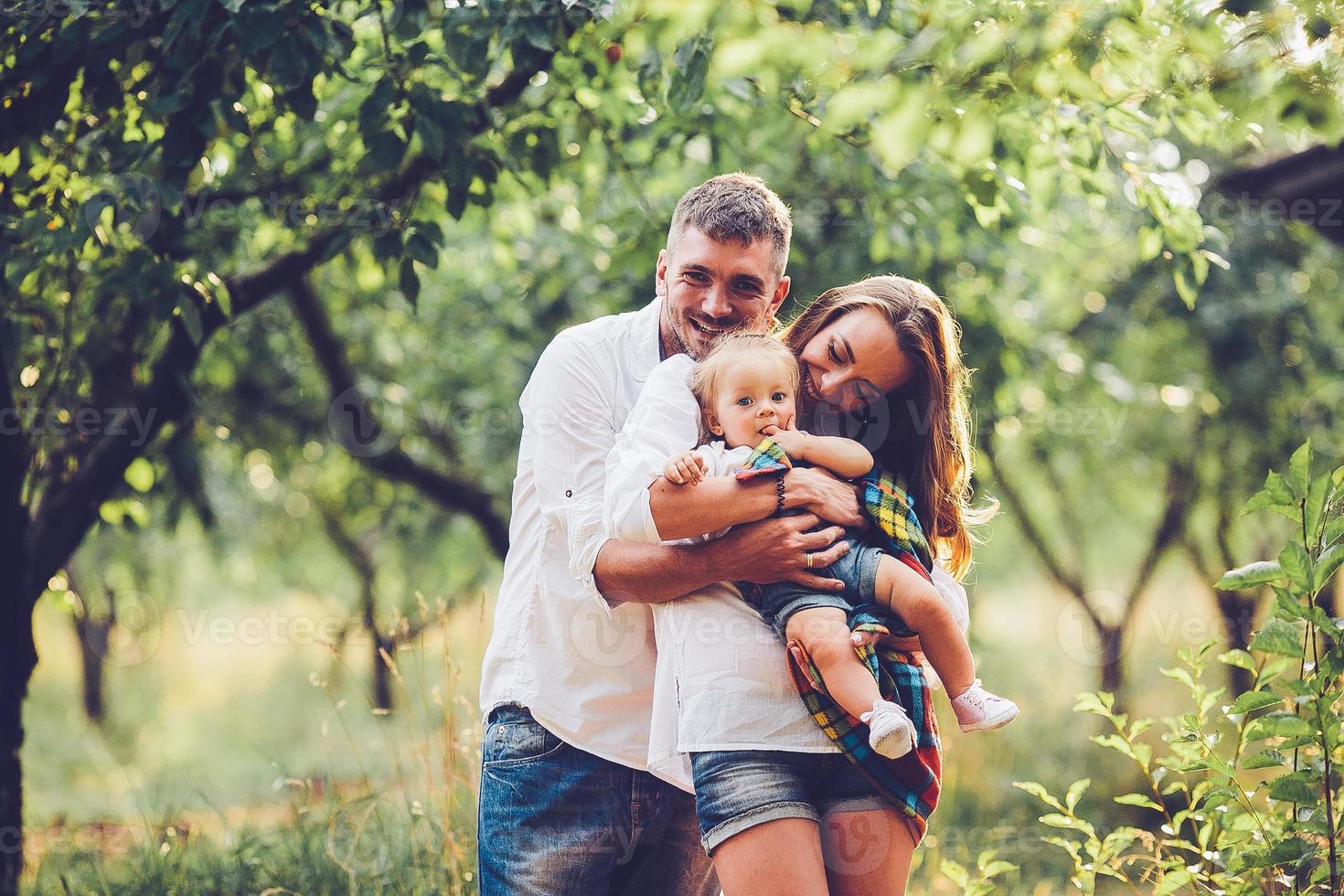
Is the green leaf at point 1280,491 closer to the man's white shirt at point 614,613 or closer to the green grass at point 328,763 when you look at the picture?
the man's white shirt at point 614,613

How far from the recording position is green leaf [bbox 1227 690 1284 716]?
234 centimetres

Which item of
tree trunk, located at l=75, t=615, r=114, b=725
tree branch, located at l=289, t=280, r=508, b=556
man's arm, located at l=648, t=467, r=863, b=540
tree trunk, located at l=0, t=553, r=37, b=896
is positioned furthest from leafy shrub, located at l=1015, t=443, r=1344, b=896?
tree trunk, located at l=75, t=615, r=114, b=725

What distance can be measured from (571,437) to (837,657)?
766mm

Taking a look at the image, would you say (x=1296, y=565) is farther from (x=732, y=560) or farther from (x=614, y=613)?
(x=614, y=613)

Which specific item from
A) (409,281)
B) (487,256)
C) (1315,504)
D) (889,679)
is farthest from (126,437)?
(487,256)

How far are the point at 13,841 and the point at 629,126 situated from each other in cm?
338

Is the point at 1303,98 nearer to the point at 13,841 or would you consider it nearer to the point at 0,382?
the point at 0,382

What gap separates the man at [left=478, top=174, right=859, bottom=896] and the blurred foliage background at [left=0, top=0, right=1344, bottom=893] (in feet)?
1.52

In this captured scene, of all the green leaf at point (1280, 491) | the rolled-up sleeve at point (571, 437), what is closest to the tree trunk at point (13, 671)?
the rolled-up sleeve at point (571, 437)

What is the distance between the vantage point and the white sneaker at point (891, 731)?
2.02m

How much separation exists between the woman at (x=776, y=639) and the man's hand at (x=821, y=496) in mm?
111

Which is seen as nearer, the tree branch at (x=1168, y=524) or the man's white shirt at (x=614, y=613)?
the man's white shirt at (x=614, y=613)

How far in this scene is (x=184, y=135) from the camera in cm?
324

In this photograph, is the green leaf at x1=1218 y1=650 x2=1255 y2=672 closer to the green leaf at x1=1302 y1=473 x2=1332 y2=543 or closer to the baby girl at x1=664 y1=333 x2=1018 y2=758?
the green leaf at x1=1302 y1=473 x2=1332 y2=543
